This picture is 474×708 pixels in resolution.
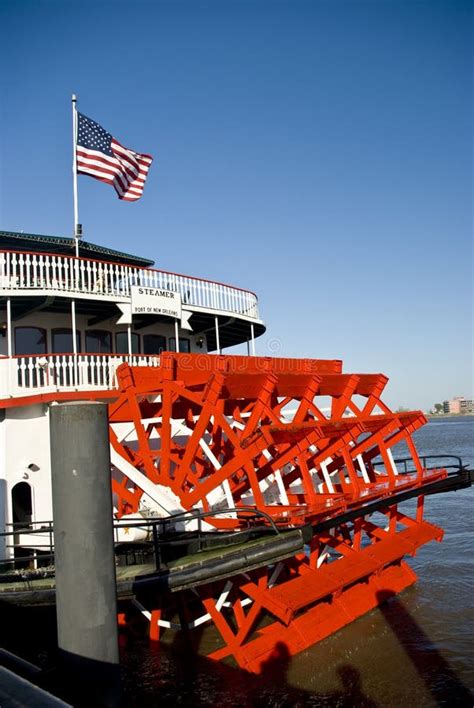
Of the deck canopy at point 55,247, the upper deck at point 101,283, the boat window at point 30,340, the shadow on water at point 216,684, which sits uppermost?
the deck canopy at point 55,247

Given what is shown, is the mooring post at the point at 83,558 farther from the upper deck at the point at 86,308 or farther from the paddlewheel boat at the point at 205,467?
the upper deck at the point at 86,308

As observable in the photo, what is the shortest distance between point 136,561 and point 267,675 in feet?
4.95

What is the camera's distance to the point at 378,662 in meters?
6.37

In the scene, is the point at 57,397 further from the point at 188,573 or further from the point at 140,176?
the point at 140,176

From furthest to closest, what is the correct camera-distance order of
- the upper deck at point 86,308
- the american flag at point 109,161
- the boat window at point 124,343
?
the american flag at point 109,161 < the boat window at point 124,343 < the upper deck at point 86,308

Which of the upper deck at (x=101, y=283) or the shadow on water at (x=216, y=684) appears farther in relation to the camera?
the upper deck at (x=101, y=283)

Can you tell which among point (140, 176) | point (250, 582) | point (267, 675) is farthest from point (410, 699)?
point (140, 176)

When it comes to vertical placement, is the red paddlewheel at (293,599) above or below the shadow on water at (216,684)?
above

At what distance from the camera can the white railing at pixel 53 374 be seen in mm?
7625

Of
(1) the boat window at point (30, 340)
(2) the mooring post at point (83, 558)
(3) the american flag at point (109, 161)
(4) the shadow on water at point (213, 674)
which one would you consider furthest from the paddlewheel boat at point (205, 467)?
(2) the mooring post at point (83, 558)

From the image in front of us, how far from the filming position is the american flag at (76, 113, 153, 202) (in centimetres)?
1014

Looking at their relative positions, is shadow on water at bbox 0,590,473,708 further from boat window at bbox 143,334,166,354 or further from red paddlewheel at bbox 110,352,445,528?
boat window at bbox 143,334,166,354

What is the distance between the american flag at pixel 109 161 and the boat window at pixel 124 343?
2331mm

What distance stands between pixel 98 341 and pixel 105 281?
1.17 m
